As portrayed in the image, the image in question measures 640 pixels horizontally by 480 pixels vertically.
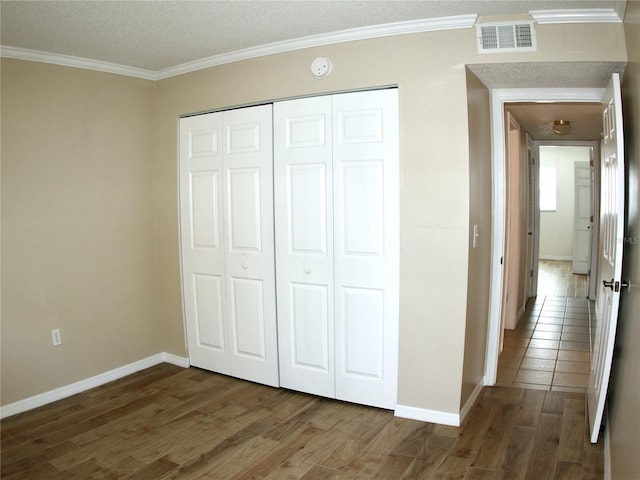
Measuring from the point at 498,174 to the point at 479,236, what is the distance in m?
0.58

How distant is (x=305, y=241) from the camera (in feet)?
10.2

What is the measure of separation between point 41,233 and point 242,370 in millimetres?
1671

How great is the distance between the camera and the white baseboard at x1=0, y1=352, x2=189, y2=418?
302 centimetres

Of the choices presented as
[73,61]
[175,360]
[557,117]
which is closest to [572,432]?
[175,360]

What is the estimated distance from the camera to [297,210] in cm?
312

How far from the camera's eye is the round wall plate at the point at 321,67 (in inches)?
114

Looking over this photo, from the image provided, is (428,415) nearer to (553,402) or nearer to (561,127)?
(553,402)

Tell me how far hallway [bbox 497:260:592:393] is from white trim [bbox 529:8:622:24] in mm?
2378

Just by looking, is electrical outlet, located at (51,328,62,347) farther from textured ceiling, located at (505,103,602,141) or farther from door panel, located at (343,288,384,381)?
textured ceiling, located at (505,103,602,141)

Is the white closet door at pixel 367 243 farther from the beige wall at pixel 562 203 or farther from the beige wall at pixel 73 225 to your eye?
the beige wall at pixel 562 203

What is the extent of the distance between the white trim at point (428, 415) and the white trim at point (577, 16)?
2.26 metres

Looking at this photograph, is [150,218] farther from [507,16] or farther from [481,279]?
[507,16]

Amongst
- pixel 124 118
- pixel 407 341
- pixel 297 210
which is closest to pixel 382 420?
pixel 407 341

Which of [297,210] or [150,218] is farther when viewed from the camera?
[150,218]
